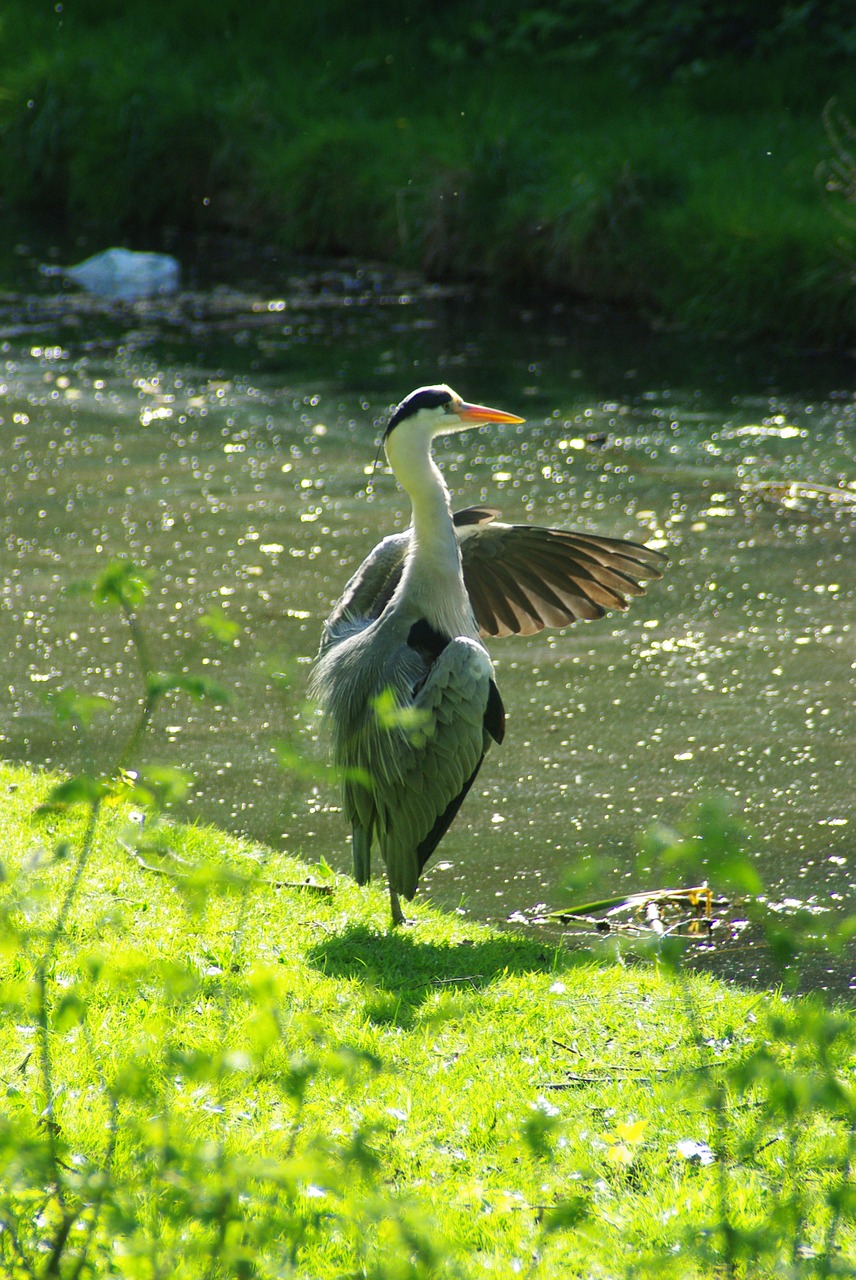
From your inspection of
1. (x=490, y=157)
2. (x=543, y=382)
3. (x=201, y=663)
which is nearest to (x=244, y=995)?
(x=201, y=663)

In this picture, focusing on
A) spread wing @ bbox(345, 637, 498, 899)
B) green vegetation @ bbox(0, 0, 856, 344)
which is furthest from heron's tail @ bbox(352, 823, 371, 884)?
green vegetation @ bbox(0, 0, 856, 344)

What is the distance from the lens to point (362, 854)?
4.46 metres

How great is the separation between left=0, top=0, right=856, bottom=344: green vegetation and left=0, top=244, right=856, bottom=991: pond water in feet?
1.98

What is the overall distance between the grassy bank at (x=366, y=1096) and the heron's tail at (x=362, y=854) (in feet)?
0.33

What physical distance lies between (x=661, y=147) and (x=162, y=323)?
14.8ft

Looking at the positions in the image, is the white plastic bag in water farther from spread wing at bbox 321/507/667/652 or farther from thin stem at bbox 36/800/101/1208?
thin stem at bbox 36/800/101/1208

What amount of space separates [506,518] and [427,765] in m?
3.89

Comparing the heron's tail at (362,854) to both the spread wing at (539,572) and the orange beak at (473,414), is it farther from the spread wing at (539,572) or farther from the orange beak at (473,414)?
the orange beak at (473,414)

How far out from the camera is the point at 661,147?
43.4 ft

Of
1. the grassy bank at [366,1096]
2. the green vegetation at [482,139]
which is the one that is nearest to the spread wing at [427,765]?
the grassy bank at [366,1096]

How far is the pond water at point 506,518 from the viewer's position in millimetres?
5227

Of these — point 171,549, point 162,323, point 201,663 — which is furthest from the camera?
point 162,323

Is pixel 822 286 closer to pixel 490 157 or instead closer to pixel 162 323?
pixel 490 157

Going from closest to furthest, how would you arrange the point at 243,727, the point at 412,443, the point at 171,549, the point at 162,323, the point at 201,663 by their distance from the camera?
the point at 412,443 < the point at 243,727 < the point at 201,663 < the point at 171,549 < the point at 162,323
